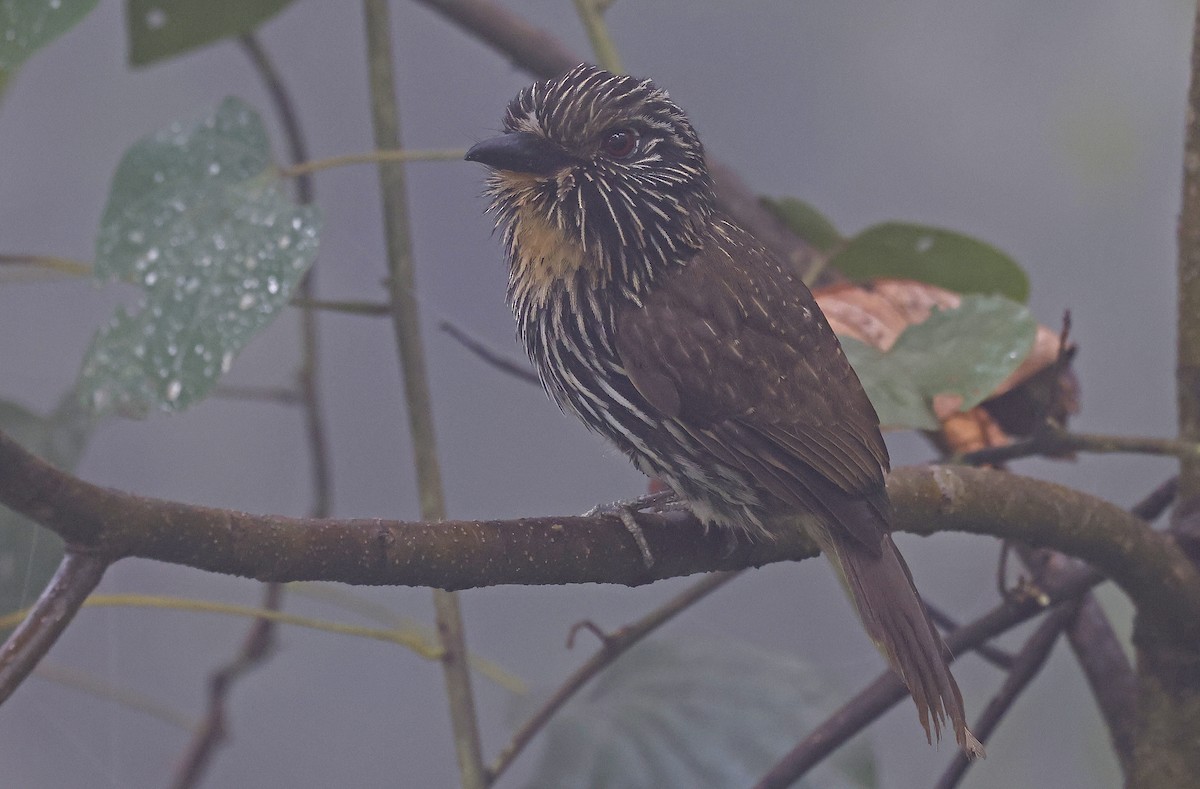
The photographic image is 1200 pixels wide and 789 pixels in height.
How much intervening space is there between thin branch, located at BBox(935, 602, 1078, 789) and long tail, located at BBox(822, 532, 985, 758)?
0.56ft

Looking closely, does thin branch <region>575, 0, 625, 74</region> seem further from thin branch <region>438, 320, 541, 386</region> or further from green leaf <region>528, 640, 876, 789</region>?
green leaf <region>528, 640, 876, 789</region>

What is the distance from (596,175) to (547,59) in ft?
1.92

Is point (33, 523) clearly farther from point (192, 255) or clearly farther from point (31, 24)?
point (31, 24)

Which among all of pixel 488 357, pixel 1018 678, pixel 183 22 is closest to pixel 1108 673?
pixel 1018 678

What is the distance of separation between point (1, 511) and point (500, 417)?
1227 millimetres

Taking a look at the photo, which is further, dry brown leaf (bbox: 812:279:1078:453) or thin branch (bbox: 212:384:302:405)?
thin branch (bbox: 212:384:302:405)

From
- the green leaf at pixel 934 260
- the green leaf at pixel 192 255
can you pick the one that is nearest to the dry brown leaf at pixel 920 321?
the green leaf at pixel 934 260

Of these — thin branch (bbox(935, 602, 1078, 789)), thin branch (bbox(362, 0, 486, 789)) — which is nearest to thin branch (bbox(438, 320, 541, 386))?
thin branch (bbox(362, 0, 486, 789))

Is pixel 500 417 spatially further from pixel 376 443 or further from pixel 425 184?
pixel 425 184

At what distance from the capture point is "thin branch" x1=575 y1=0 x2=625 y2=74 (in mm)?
1700

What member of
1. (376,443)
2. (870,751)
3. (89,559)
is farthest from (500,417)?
(89,559)

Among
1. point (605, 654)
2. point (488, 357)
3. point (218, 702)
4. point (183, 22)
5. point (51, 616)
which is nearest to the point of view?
point (51, 616)

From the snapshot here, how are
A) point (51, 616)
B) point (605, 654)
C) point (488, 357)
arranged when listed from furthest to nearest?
point (488, 357)
point (605, 654)
point (51, 616)

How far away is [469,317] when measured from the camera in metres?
2.28
